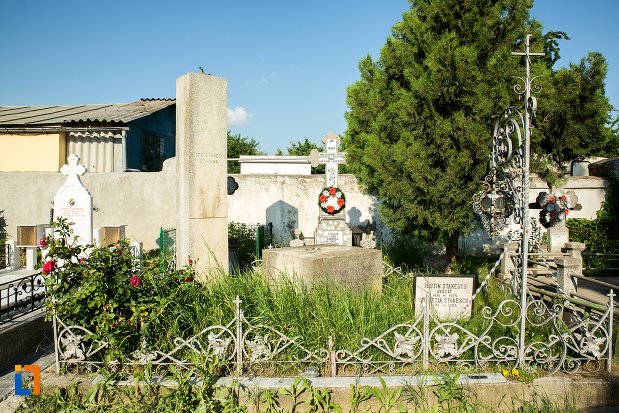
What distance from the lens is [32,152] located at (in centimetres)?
1468

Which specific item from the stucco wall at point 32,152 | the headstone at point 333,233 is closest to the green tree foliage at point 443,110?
the headstone at point 333,233

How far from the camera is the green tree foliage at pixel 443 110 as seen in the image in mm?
7480

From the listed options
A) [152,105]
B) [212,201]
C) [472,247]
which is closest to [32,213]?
[152,105]

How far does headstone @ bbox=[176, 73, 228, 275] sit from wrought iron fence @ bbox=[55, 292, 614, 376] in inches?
87.0

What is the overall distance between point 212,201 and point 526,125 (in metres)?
4.33

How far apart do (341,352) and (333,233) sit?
703 centimetres

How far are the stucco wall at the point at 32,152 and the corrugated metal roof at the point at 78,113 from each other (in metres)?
0.45

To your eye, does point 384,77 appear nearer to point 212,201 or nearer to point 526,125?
point 212,201

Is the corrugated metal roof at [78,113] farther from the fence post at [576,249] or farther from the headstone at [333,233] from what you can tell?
the fence post at [576,249]

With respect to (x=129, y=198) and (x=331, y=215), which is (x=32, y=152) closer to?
(x=129, y=198)

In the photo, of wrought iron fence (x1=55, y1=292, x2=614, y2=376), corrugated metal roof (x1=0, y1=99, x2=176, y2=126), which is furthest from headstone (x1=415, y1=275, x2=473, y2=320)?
corrugated metal roof (x1=0, y1=99, x2=176, y2=126)

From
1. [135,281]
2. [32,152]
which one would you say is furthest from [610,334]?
[32,152]

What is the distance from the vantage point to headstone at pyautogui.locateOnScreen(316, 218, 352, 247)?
36.9ft

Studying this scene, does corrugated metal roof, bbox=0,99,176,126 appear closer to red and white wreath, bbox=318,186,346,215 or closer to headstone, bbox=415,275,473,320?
red and white wreath, bbox=318,186,346,215
